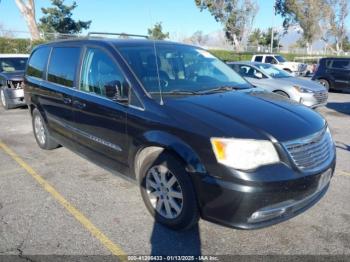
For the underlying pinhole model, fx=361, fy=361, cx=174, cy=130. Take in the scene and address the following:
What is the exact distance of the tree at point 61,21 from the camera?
39.9 meters

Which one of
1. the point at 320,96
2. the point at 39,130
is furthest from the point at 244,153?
the point at 320,96

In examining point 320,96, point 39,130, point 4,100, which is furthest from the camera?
point 4,100

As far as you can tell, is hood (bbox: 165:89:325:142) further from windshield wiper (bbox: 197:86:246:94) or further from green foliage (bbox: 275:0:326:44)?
green foliage (bbox: 275:0:326:44)

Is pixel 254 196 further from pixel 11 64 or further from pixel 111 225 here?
pixel 11 64

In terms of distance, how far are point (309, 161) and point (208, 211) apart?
983mm

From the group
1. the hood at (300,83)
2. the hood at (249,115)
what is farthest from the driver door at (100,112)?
the hood at (300,83)

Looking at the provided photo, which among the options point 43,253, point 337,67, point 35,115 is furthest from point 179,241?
point 337,67

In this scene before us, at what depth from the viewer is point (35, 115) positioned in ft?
20.5

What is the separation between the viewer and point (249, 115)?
333 cm

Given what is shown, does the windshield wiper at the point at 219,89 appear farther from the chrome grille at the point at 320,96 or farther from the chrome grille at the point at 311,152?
the chrome grille at the point at 320,96

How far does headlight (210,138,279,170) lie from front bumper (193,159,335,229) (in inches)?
2.9

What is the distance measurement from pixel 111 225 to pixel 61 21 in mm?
40752

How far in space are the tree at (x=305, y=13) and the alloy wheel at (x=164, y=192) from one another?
51224mm

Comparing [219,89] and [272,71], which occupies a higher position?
[219,89]
